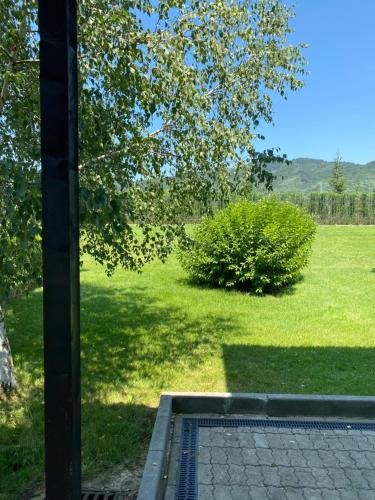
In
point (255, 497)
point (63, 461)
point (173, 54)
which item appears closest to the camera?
point (63, 461)

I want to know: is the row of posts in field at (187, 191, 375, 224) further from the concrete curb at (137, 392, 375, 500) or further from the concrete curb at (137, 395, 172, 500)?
the concrete curb at (137, 395, 172, 500)

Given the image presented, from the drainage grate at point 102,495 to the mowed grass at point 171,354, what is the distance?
259 millimetres

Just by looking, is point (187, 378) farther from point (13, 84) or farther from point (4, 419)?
point (13, 84)

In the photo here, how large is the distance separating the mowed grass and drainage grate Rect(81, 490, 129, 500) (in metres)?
0.26

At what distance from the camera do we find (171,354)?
5984mm

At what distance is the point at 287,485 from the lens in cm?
302

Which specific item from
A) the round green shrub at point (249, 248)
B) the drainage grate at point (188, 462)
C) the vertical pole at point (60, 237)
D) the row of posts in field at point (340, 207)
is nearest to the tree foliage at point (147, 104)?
the vertical pole at point (60, 237)

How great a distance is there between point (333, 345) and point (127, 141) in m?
4.34

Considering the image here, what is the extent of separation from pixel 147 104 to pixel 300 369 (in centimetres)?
359

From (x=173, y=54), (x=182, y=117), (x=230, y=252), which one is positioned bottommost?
(x=230, y=252)

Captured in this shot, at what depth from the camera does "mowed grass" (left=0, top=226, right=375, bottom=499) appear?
145 inches

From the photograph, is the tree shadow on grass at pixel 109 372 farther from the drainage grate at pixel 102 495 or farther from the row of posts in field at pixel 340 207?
the row of posts in field at pixel 340 207

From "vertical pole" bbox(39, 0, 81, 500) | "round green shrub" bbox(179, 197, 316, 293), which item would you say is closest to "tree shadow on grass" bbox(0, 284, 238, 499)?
"vertical pole" bbox(39, 0, 81, 500)

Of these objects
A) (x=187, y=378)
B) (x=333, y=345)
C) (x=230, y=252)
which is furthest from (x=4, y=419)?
(x=230, y=252)
